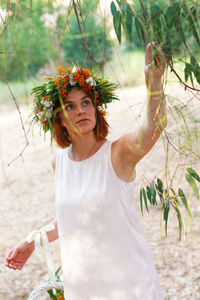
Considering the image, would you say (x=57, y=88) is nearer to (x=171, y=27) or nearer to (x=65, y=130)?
(x=65, y=130)

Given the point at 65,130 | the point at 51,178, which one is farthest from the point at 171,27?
the point at 51,178

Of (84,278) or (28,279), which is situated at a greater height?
(84,278)

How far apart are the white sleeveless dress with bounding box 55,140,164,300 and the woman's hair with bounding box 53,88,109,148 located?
0.31 feet

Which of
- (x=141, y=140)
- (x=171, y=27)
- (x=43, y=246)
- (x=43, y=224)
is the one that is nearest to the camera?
(x=171, y=27)

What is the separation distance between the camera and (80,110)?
4.81 ft

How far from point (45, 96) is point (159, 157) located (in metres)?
4.65

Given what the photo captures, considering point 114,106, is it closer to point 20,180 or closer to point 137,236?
point 20,180

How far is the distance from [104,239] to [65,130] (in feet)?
1.97

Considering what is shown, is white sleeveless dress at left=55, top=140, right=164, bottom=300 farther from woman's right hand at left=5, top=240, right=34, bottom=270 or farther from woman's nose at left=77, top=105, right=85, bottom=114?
woman's right hand at left=5, top=240, right=34, bottom=270

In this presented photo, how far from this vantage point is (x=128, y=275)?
1.43 meters

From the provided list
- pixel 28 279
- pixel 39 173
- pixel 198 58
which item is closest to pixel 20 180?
pixel 39 173

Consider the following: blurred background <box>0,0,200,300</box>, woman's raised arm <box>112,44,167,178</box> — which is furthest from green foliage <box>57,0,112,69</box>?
woman's raised arm <box>112,44,167,178</box>

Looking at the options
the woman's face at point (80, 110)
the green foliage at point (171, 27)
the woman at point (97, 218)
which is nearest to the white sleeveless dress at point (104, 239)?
the woman at point (97, 218)

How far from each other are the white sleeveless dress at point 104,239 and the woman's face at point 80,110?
0.13m
